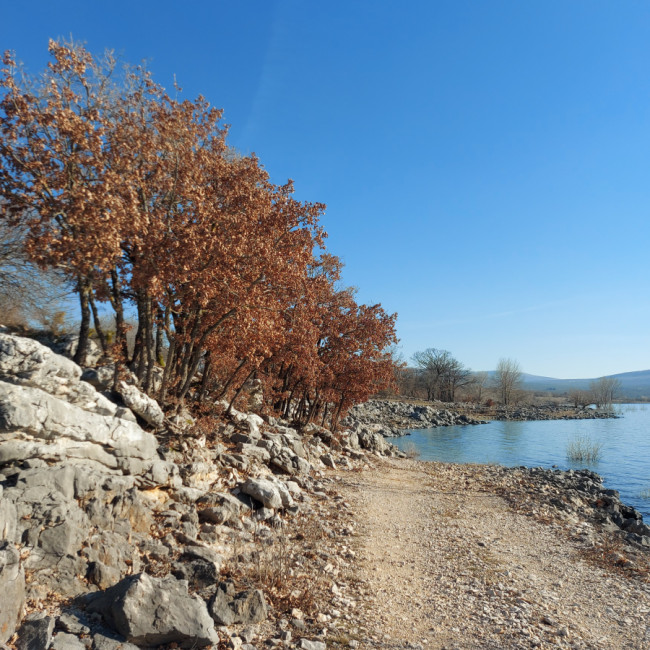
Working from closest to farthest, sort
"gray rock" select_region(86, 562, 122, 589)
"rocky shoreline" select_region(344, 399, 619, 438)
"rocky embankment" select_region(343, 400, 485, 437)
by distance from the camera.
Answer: "gray rock" select_region(86, 562, 122, 589) < "rocky shoreline" select_region(344, 399, 619, 438) < "rocky embankment" select_region(343, 400, 485, 437)

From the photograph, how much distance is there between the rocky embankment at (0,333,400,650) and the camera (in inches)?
192

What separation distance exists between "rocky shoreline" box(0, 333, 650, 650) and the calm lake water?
1352 centimetres

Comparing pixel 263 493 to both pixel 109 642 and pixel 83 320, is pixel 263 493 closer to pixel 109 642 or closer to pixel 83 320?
pixel 109 642

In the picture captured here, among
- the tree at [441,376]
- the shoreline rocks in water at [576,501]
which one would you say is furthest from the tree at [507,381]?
the shoreline rocks in water at [576,501]

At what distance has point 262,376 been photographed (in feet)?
67.3

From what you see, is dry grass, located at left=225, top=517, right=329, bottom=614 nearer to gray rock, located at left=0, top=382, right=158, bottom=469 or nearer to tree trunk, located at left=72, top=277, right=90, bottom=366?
gray rock, located at left=0, top=382, right=158, bottom=469

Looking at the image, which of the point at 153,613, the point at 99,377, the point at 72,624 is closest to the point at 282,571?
the point at 153,613

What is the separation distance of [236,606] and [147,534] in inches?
95.3

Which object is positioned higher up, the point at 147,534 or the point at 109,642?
the point at 147,534

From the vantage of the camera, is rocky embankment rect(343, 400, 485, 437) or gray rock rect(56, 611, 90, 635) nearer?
gray rock rect(56, 611, 90, 635)

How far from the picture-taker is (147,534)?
7422 mm

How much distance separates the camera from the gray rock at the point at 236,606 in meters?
5.59

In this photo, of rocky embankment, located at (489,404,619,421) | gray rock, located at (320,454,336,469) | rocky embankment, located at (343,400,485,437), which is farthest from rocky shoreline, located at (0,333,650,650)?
rocky embankment, located at (489,404,619,421)

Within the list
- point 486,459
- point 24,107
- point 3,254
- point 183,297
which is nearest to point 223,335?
point 183,297
